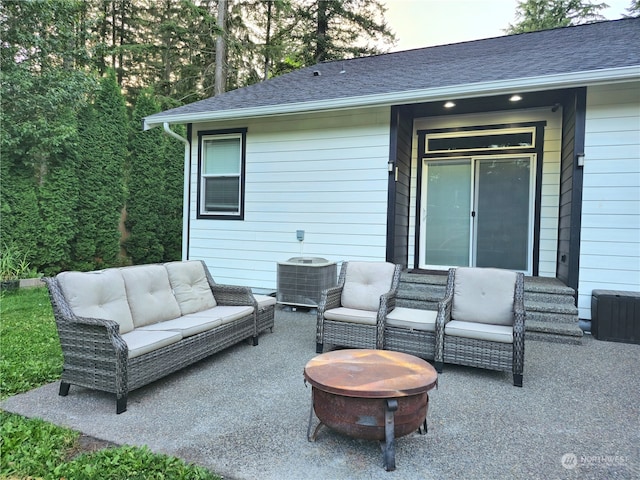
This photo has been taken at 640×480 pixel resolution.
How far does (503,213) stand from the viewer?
6203 mm

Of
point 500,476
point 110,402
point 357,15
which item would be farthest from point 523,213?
point 357,15

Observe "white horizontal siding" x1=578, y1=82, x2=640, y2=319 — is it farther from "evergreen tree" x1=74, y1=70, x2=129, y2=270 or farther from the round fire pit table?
"evergreen tree" x1=74, y1=70, x2=129, y2=270

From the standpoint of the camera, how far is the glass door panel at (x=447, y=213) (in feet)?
21.0

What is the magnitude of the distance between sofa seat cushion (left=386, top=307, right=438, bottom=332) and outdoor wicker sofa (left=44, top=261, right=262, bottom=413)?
1464mm

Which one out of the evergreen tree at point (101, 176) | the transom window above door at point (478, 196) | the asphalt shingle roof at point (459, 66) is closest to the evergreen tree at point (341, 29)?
the asphalt shingle roof at point (459, 66)

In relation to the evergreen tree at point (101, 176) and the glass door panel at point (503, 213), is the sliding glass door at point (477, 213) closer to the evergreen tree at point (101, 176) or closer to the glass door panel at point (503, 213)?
the glass door panel at point (503, 213)

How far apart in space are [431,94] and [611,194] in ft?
8.19

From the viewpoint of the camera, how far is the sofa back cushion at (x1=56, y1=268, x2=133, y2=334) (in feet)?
9.49

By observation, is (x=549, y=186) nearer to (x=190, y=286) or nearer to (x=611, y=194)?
(x=611, y=194)

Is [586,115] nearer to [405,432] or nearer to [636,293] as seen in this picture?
[636,293]

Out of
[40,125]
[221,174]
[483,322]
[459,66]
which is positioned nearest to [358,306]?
[483,322]

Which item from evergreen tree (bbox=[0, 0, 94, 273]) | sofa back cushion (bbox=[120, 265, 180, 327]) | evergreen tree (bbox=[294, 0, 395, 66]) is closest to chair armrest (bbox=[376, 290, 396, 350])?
sofa back cushion (bbox=[120, 265, 180, 327])

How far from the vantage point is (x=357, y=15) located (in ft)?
43.5

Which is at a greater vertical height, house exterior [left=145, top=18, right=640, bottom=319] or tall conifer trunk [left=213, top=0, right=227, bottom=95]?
tall conifer trunk [left=213, top=0, right=227, bottom=95]
